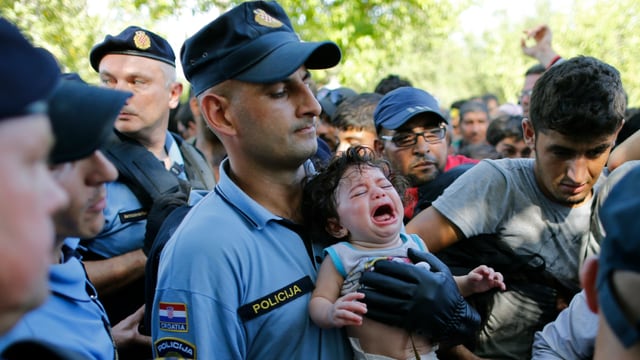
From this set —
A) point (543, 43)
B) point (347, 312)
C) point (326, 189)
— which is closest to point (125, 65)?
point (326, 189)

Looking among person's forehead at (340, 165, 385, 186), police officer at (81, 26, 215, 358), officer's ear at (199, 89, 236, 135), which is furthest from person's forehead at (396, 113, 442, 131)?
officer's ear at (199, 89, 236, 135)

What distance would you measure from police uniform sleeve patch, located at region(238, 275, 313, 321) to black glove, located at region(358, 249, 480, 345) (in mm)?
231

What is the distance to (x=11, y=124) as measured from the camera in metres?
1.03

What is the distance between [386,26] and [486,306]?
10.8 metres

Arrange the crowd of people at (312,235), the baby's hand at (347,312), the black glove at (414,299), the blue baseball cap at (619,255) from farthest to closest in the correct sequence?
the black glove at (414,299) < the baby's hand at (347,312) < the crowd of people at (312,235) < the blue baseball cap at (619,255)

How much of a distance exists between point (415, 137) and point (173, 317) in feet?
7.84

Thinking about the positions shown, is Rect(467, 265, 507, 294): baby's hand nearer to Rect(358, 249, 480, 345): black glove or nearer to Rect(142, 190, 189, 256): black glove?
Rect(358, 249, 480, 345): black glove

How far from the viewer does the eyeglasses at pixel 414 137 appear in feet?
13.4

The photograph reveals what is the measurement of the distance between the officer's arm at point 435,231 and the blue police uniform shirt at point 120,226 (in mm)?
1539

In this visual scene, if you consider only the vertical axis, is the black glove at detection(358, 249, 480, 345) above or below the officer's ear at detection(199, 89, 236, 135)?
below

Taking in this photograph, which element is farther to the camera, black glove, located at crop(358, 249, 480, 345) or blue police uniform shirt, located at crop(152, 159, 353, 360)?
black glove, located at crop(358, 249, 480, 345)

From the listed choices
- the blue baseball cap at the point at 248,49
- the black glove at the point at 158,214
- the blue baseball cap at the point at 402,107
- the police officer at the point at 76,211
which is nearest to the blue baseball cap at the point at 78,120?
the police officer at the point at 76,211

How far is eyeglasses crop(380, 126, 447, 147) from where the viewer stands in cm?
409

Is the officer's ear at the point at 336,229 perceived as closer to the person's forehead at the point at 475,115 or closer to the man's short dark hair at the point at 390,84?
the man's short dark hair at the point at 390,84
